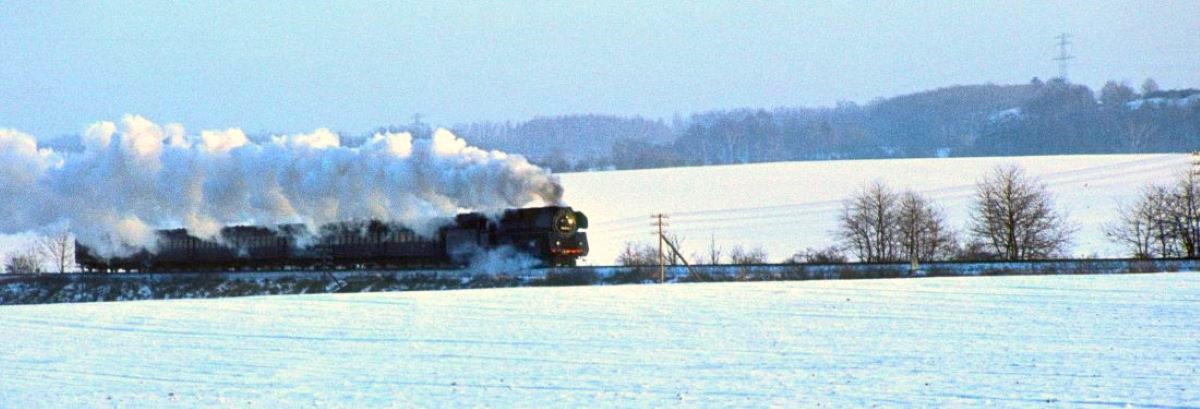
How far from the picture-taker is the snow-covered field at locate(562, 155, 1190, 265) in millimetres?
76562

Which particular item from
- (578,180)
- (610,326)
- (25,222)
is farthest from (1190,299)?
(578,180)

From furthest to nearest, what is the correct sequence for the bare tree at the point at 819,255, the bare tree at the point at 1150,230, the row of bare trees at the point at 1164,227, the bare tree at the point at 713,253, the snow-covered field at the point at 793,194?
the snow-covered field at the point at 793,194 < the bare tree at the point at 713,253 < the bare tree at the point at 819,255 < the bare tree at the point at 1150,230 < the row of bare trees at the point at 1164,227

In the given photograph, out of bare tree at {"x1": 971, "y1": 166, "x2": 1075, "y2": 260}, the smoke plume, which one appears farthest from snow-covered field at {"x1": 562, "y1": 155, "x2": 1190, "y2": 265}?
the smoke plume

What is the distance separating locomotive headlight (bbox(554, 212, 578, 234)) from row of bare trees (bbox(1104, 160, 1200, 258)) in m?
21.9

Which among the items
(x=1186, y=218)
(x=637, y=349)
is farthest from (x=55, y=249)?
(x=637, y=349)

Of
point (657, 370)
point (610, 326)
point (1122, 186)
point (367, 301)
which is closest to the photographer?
point (657, 370)

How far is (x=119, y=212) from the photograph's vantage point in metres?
59.3

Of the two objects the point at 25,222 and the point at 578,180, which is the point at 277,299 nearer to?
the point at 25,222

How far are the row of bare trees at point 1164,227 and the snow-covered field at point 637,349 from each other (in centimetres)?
2506

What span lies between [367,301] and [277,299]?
3278 millimetres

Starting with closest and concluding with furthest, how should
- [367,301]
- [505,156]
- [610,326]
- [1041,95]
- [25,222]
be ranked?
[610,326], [367,301], [505,156], [25,222], [1041,95]

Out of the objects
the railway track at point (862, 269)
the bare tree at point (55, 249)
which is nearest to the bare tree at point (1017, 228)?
the railway track at point (862, 269)

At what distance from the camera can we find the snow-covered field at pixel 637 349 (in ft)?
62.1

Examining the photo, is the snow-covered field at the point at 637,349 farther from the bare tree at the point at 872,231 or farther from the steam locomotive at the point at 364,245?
the bare tree at the point at 872,231
